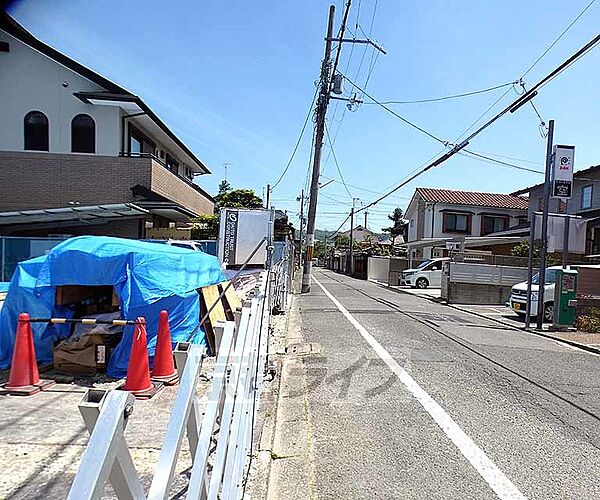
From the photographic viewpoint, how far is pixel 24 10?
23.9 feet

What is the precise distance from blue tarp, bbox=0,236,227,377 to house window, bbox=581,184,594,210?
92.3 feet

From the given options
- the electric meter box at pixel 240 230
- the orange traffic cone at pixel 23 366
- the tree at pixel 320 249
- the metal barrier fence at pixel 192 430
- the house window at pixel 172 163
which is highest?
A: the house window at pixel 172 163

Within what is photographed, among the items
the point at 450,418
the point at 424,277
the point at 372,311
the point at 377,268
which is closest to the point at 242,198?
the point at 377,268

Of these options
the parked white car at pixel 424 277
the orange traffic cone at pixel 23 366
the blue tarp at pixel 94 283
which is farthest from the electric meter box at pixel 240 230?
the parked white car at pixel 424 277

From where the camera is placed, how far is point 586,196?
2858 cm

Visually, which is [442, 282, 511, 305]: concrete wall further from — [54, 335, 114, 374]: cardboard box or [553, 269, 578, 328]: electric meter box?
[54, 335, 114, 374]: cardboard box

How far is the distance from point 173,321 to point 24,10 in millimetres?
5057

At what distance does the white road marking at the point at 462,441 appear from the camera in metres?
3.83

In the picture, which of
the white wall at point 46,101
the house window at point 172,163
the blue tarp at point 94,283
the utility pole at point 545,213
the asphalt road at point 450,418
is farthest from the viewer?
the house window at point 172,163

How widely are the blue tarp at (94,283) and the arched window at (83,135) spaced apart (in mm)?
11966

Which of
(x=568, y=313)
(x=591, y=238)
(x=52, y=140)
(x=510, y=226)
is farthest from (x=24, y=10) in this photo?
(x=510, y=226)

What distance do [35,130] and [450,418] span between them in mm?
17236

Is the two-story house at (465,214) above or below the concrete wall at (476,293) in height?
above

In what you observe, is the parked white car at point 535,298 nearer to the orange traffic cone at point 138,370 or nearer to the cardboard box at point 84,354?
the orange traffic cone at point 138,370
